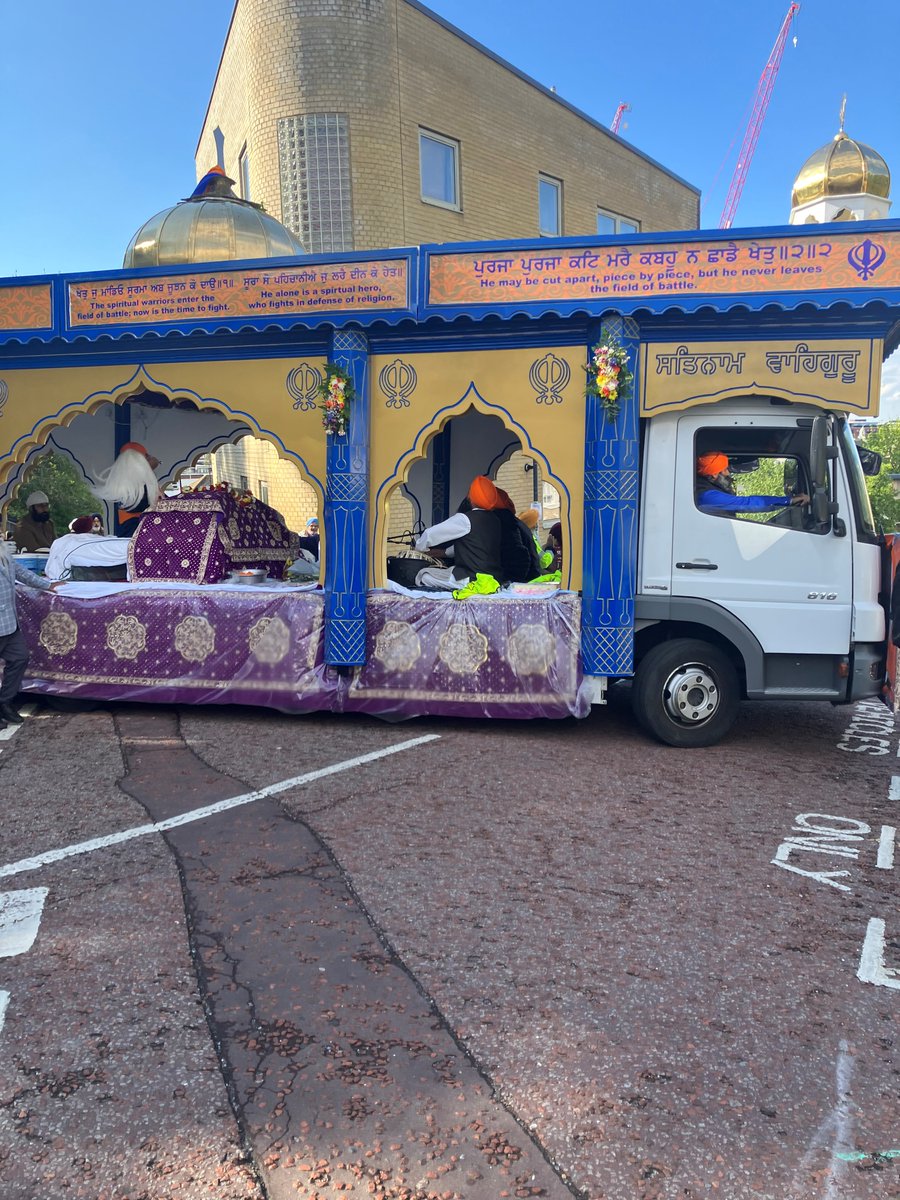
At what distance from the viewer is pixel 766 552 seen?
607cm

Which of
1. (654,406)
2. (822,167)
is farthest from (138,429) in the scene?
(822,167)

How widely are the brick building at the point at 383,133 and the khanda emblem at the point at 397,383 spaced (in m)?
9.65

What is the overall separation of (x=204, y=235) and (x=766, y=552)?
735 centimetres

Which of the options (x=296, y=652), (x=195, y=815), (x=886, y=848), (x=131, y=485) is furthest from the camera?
(x=131, y=485)

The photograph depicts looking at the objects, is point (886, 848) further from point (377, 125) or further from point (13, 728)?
point (377, 125)

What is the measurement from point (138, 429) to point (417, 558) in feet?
15.1

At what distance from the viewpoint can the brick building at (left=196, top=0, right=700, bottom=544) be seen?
57.6ft

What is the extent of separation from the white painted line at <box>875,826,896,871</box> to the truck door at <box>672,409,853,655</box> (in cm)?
162

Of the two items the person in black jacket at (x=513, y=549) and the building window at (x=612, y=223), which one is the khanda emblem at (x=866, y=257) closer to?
the person in black jacket at (x=513, y=549)

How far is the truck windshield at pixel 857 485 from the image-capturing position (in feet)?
19.8

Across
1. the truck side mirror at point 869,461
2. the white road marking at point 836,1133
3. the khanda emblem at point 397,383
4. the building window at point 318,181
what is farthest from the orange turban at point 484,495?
the building window at point 318,181

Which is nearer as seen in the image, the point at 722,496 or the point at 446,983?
the point at 446,983

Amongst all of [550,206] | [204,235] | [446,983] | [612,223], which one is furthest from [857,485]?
[612,223]

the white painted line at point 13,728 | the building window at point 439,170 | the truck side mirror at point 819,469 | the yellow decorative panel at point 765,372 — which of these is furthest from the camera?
the building window at point 439,170
